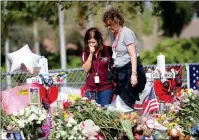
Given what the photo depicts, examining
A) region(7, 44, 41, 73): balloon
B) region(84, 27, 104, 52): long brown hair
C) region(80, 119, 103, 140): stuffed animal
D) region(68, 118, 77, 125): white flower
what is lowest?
region(80, 119, 103, 140): stuffed animal

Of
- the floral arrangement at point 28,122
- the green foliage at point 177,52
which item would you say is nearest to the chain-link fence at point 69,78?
the floral arrangement at point 28,122

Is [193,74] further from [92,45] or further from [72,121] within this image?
[72,121]

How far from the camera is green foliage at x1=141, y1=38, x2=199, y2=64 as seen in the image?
26.6 meters

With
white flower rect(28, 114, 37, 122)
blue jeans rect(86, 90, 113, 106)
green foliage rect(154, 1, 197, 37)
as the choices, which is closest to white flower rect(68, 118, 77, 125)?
white flower rect(28, 114, 37, 122)

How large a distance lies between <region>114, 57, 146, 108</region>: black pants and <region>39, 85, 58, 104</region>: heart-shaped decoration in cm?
116

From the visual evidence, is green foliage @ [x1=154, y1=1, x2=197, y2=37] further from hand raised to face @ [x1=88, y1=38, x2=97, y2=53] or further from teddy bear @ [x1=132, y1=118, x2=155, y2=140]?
teddy bear @ [x1=132, y1=118, x2=155, y2=140]

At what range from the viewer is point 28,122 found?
5379 mm

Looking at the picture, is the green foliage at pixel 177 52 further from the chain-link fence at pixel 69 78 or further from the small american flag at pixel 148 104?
the small american flag at pixel 148 104

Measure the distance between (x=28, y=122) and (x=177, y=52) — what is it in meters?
24.0

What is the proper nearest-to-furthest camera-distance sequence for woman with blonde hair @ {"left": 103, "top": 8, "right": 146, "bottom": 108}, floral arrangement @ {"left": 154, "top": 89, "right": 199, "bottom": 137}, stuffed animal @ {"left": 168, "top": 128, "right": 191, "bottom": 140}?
stuffed animal @ {"left": 168, "top": 128, "right": 191, "bottom": 140}, floral arrangement @ {"left": 154, "top": 89, "right": 199, "bottom": 137}, woman with blonde hair @ {"left": 103, "top": 8, "right": 146, "bottom": 108}

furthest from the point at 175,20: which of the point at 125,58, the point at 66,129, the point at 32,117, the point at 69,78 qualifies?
the point at 66,129

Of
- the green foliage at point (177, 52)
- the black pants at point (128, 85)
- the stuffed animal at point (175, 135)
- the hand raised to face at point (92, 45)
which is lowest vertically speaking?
the green foliage at point (177, 52)

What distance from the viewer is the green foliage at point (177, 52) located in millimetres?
26619

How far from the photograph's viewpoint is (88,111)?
5586mm
